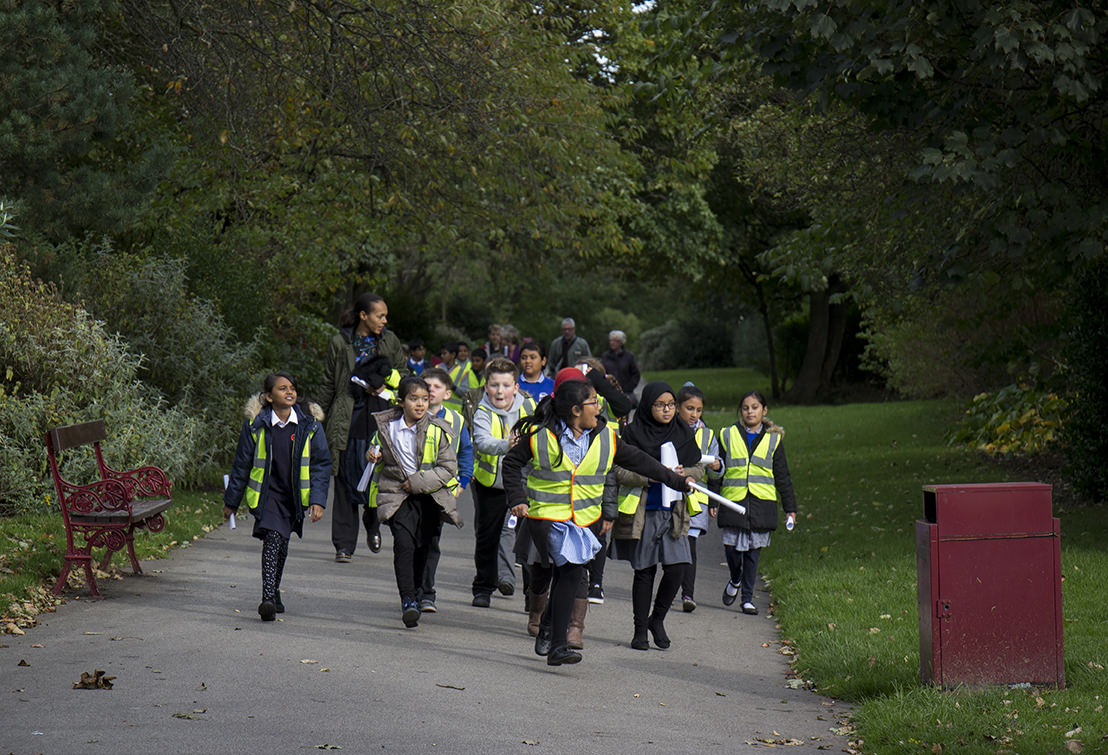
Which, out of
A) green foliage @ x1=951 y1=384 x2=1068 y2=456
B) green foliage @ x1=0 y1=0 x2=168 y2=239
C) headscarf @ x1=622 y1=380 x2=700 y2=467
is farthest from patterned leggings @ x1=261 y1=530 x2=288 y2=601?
green foliage @ x1=951 y1=384 x2=1068 y2=456

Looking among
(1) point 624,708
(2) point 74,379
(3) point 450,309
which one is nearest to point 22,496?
(2) point 74,379

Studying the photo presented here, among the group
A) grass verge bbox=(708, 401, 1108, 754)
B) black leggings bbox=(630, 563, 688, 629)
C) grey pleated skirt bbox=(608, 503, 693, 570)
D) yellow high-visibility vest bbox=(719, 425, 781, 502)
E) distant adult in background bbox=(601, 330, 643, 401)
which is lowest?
grass verge bbox=(708, 401, 1108, 754)

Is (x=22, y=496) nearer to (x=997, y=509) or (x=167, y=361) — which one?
(x=167, y=361)

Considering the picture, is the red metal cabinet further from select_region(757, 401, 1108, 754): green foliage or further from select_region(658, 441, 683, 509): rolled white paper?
select_region(658, 441, 683, 509): rolled white paper

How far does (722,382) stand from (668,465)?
39.5 m

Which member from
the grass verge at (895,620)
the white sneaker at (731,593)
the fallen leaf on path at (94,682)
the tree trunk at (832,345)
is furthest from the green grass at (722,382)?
the fallen leaf on path at (94,682)

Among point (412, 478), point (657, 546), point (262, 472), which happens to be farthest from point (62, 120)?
point (657, 546)

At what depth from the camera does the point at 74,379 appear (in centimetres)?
1195

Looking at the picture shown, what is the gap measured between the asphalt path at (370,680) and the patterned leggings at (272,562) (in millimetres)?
200

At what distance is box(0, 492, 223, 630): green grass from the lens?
825 centimetres

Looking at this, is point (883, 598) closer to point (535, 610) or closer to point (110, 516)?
point (535, 610)

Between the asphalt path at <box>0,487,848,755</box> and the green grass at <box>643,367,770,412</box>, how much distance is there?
21874 mm

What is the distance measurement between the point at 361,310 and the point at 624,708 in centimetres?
499

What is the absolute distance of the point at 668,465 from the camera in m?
7.88
